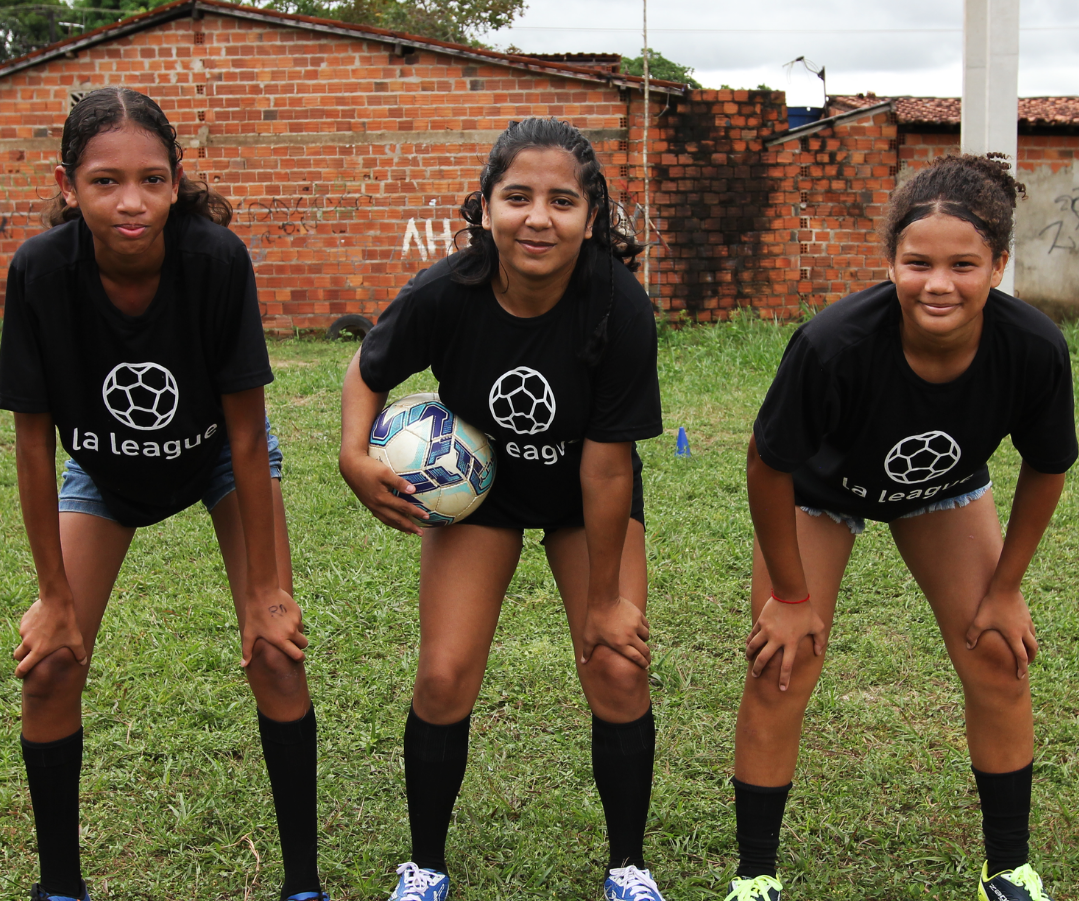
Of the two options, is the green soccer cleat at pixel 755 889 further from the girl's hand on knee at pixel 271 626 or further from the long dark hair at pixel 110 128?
the long dark hair at pixel 110 128

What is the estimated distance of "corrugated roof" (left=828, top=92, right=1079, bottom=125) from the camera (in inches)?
531

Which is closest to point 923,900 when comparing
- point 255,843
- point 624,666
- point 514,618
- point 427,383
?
point 624,666

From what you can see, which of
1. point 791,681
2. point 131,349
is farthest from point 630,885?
point 131,349

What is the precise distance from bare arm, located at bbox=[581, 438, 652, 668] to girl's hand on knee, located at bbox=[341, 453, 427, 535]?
449mm

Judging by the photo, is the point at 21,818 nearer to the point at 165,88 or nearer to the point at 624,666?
the point at 624,666

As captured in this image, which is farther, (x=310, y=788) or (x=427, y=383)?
(x=427, y=383)

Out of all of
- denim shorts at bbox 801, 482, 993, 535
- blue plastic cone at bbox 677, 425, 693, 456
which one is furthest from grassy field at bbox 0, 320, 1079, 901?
blue plastic cone at bbox 677, 425, 693, 456

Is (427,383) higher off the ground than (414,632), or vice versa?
(427,383)

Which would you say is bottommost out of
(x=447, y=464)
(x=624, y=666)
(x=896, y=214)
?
(x=624, y=666)

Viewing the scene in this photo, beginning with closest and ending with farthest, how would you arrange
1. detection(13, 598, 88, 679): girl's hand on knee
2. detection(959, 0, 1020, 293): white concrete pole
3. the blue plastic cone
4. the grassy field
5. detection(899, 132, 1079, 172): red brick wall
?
1. detection(13, 598, 88, 679): girl's hand on knee
2. the grassy field
3. the blue plastic cone
4. detection(959, 0, 1020, 293): white concrete pole
5. detection(899, 132, 1079, 172): red brick wall

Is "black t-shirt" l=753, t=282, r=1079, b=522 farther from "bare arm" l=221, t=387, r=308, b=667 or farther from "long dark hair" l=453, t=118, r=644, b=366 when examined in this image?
"bare arm" l=221, t=387, r=308, b=667

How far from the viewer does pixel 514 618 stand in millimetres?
4719

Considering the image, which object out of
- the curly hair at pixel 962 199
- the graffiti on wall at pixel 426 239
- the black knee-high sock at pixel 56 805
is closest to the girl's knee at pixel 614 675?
the curly hair at pixel 962 199

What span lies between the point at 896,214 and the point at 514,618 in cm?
265
